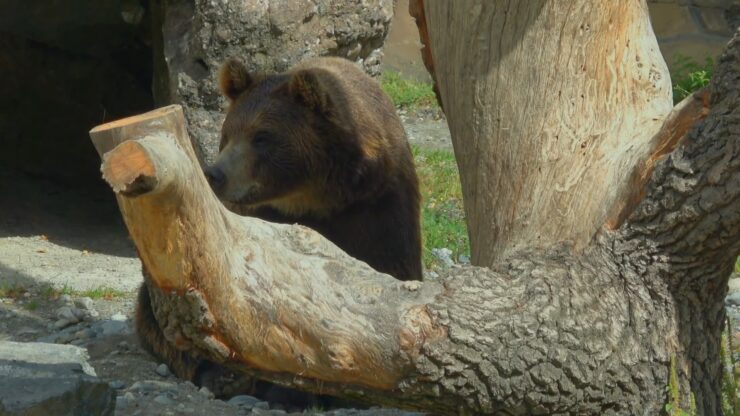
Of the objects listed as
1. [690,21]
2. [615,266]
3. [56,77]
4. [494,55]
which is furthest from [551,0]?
[690,21]

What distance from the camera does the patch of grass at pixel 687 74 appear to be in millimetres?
12797

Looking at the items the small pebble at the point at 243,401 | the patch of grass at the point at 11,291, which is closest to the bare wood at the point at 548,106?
the small pebble at the point at 243,401

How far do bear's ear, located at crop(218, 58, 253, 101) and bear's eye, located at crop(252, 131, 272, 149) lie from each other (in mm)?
374

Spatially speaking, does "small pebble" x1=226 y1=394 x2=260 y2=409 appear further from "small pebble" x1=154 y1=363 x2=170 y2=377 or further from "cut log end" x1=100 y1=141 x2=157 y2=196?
"cut log end" x1=100 y1=141 x2=157 y2=196

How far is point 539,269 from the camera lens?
3.90 meters

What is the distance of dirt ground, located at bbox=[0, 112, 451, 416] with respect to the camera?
18.8 ft

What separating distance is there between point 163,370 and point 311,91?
5.91 feet

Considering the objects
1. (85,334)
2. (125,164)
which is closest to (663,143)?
(125,164)

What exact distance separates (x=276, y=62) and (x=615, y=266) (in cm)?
503

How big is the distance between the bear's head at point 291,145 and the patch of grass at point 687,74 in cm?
713

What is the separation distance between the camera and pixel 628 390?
3.77 meters

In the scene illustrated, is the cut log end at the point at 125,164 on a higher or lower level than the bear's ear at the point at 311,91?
lower

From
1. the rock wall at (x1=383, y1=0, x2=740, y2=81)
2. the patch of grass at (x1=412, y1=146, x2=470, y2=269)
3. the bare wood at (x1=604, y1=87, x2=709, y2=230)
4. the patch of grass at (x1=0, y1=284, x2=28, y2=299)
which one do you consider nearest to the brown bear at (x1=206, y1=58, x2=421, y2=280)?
the patch of grass at (x1=412, y1=146, x2=470, y2=269)

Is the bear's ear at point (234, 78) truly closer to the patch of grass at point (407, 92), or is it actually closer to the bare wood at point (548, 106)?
the bare wood at point (548, 106)
